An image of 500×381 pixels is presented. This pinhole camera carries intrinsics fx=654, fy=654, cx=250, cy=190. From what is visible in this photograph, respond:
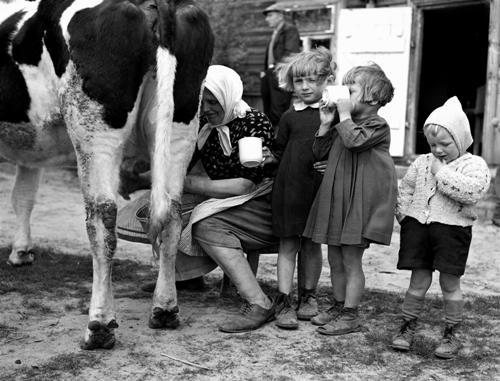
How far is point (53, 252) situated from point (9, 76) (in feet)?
6.88

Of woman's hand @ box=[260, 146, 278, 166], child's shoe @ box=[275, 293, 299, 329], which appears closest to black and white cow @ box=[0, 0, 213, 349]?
woman's hand @ box=[260, 146, 278, 166]

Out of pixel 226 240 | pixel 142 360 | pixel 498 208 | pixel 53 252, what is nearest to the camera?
pixel 142 360

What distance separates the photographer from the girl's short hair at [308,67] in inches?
141

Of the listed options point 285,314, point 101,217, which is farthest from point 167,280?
point 285,314

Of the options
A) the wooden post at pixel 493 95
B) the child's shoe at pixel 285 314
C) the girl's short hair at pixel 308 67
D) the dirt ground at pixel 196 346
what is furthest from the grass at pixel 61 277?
the wooden post at pixel 493 95

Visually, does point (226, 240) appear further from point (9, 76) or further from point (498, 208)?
point (498, 208)

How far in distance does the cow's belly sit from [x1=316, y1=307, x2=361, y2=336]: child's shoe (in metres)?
1.72

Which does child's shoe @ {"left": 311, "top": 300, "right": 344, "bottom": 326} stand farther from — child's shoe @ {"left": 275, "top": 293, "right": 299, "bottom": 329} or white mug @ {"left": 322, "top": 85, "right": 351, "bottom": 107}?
white mug @ {"left": 322, "top": 85, "right": 351, "bottom": 107}

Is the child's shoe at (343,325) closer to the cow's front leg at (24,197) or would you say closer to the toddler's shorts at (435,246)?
the toddler's shorts at (435,246)

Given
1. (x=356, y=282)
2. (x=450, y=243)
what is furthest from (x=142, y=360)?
(x=450, y=243)

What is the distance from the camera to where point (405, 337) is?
326cm

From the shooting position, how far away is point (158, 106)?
317cm

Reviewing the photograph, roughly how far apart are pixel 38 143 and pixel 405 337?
7.27ft

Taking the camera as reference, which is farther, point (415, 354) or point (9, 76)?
point (9, 76)
